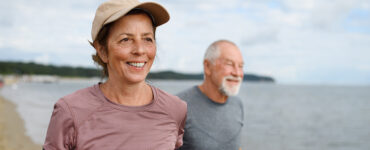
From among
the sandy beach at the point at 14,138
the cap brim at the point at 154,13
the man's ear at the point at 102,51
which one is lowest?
the sandy beach at the point at 14,138

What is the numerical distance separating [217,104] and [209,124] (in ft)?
0.93

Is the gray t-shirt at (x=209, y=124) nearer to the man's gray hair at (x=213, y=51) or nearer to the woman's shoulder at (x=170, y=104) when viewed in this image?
the man's gray hair at (x=213, y=51)

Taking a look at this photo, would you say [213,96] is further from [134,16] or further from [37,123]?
[37,123]

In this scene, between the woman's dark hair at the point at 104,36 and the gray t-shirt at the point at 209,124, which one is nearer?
the woman's dark hair at the point at 104,36

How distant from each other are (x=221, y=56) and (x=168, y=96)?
1.63 meters

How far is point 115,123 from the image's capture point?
6.21 feet

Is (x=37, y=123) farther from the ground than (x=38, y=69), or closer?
farther from the ground

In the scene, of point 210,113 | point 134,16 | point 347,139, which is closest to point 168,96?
point 134,16

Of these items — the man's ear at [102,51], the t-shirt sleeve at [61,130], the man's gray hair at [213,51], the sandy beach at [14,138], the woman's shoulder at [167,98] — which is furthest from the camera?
the sandy beach at [14,138]

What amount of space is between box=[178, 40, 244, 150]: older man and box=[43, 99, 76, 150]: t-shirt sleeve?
1.67m

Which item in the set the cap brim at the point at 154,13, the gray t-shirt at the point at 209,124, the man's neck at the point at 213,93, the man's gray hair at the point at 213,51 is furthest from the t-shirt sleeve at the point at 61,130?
the man's gray hair at the point at 213,51

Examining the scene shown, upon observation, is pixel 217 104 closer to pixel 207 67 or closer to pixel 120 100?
pixel 207 67

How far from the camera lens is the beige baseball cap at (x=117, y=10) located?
1.83 metres

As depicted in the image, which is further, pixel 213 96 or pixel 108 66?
pixel 213 96
